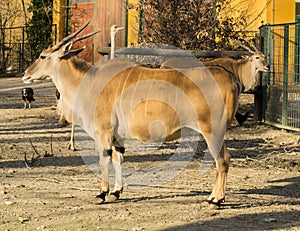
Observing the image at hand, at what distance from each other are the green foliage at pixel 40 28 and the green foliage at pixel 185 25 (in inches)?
558

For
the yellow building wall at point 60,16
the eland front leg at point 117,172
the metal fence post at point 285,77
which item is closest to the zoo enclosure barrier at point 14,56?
the yellow building wall at point 60,16

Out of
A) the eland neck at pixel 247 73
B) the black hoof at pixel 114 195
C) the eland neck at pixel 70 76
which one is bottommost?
the black hoof at pixel 114 195

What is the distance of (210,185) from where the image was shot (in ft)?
27.9

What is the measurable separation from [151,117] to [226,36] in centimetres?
844

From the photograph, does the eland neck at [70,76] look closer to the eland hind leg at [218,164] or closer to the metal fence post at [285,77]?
the eland hind leg at [218,164]

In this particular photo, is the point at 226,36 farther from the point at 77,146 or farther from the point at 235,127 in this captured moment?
the point at 77,146

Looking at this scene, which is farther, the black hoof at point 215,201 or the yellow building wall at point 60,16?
the yellow building wall at point 60,16

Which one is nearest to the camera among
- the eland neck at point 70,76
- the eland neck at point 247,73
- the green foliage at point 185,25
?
the eland neck at point 70,76

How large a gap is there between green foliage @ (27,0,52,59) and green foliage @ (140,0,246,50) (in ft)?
46.5

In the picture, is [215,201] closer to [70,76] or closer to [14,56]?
[70,76]

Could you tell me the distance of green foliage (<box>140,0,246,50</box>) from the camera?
14.5 metres

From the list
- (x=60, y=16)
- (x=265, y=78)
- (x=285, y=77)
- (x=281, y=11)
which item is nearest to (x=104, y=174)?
(x=285, y=77)

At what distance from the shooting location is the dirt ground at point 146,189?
6.67 meters

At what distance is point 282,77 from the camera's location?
13.4m
